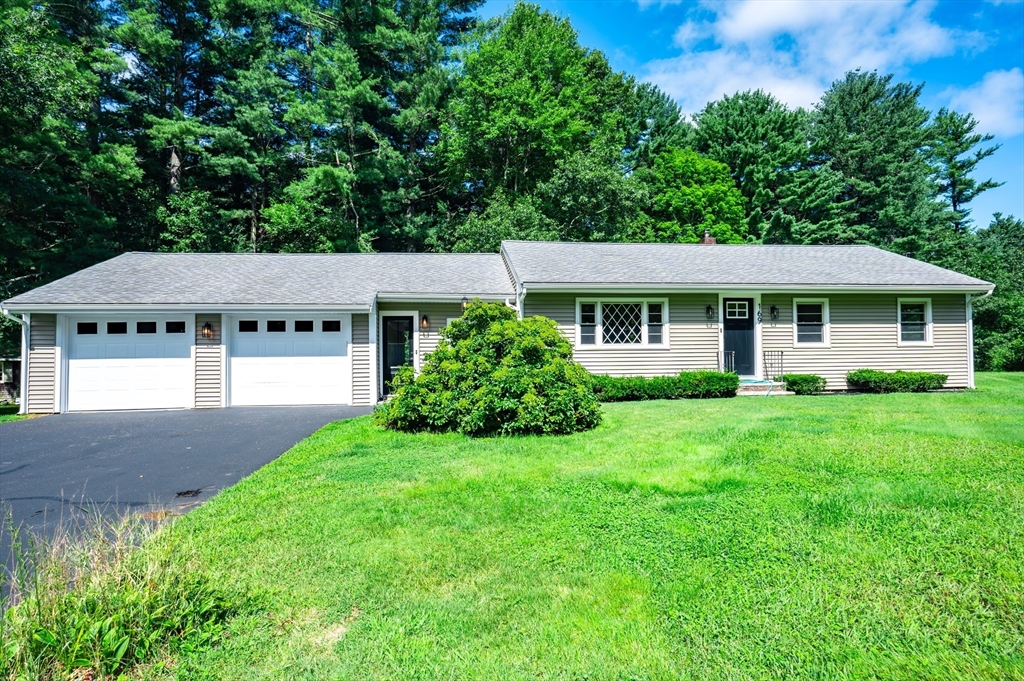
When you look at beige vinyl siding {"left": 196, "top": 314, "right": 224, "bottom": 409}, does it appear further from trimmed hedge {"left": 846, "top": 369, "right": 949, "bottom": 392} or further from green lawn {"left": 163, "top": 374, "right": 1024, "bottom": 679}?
trimmed hedge {"left": 846, "top": 369, "right": 949, "bottom": 392}

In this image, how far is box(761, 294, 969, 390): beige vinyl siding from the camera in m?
12.3

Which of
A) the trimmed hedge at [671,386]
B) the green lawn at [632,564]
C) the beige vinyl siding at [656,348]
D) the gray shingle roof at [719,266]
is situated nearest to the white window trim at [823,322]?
the gray shingle roof at [719,266]

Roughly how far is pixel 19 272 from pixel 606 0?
2173cm

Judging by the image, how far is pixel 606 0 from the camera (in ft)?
50.2

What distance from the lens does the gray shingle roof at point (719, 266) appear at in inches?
468

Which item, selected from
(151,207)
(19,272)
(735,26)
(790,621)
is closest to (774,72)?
(735,26)

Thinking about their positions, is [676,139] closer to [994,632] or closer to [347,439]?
[347,439]

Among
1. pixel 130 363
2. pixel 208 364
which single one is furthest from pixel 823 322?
pixel 130 363

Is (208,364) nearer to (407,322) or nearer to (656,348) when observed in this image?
(407,322)

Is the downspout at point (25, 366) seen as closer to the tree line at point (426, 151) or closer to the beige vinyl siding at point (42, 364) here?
the beige vinyl siding at point (42, 364)

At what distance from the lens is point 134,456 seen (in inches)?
245

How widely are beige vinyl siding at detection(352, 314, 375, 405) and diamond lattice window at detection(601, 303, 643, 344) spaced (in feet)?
18.4

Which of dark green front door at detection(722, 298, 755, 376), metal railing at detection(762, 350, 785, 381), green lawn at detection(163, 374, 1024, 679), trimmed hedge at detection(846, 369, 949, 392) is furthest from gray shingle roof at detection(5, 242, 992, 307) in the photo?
green lawn at detection(163, 374, 1024, 679)

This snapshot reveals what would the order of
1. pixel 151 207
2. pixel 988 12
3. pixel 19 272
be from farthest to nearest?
pixel 151 207
pixel 19 272
pixel 988 12
